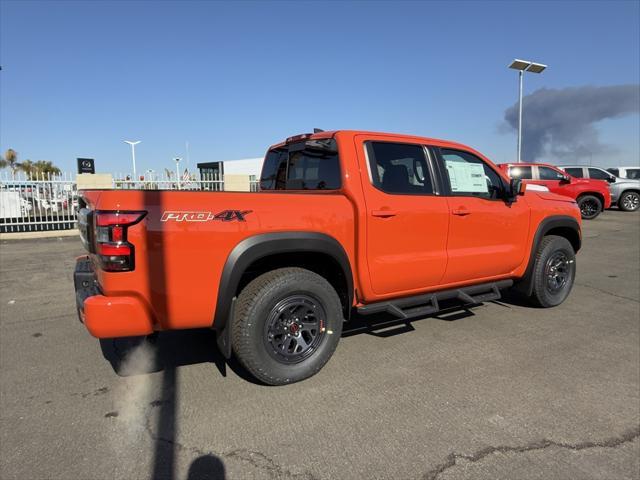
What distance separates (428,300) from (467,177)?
134cm

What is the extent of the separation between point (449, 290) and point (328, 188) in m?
1.62

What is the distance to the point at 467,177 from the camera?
446cm

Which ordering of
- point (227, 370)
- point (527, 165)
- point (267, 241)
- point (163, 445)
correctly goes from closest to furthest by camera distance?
point (163, 445), point (267, 241), point (227, 370), point (527, 165)

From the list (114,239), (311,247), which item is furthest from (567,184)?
(114,239)

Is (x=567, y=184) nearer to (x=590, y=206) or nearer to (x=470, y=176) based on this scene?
(x=590, y=206)

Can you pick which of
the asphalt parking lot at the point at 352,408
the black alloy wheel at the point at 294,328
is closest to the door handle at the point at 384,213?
the black alloy wheel at the point at 294,328

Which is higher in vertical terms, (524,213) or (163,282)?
(524,213)

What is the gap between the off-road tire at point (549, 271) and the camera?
5043 millimetres

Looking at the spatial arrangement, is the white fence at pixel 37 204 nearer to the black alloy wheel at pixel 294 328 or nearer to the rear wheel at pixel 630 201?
the black alloy wheel at pixel 294 328

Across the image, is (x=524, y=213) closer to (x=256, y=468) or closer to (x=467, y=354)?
(x=467, y=354)

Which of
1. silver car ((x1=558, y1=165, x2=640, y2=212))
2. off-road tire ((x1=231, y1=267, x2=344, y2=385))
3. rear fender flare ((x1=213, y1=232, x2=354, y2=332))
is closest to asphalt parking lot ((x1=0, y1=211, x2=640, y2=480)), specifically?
off-road tire ((x1=231, y1=267, x2=344, y2=385))

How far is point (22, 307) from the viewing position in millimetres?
5477

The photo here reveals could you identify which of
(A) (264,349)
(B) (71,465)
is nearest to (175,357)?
(A) (264,349)

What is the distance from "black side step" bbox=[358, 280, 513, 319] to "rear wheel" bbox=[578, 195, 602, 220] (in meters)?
13.5
